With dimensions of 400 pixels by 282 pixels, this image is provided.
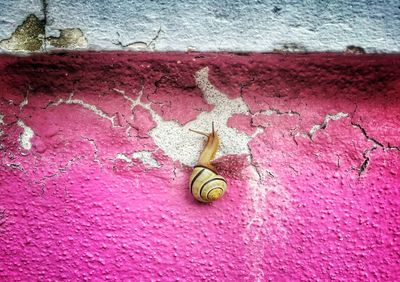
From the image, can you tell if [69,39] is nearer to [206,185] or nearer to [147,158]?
[147,158]

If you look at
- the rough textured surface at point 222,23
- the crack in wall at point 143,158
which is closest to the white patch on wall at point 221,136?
the crack in wall at point 143,158

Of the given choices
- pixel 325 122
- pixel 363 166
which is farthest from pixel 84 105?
pixel 363 166

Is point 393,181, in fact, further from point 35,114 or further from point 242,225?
point 35,114

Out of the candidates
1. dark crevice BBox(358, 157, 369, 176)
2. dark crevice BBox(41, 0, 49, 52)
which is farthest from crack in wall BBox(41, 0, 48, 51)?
dark crevice BBox(358, 157, 369, 176)

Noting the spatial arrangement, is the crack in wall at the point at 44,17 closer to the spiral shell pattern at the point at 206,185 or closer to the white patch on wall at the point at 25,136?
the white patch on wall at the point at 25,136

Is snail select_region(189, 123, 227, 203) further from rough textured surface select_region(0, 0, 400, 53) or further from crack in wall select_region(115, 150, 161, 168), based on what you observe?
rough textured surface select_region(0, 0, 400, 53)

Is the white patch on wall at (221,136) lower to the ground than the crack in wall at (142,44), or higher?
lower

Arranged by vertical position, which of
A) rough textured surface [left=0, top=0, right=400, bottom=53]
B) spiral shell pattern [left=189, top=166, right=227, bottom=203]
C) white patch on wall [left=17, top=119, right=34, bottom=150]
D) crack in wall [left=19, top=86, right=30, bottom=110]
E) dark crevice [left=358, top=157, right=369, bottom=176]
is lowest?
white patch on wall [left=17, top=119, right=34, bottom=150]

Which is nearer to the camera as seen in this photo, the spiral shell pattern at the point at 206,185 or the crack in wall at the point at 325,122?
the spiral shell pattern at the point at 206,185
